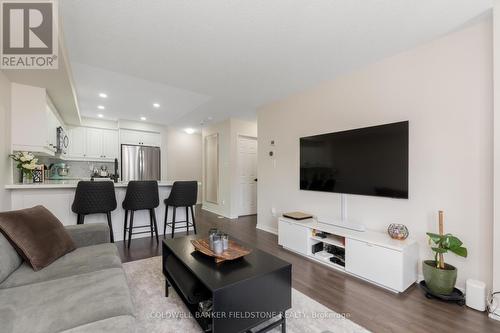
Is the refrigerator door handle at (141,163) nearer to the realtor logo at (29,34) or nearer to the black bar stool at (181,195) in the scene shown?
the black bar stool at (181,195)

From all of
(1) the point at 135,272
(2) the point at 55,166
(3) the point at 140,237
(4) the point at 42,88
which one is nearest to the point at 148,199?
(3) the point at 140,237

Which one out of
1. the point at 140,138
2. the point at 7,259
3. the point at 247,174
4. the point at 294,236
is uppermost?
the point at 140,138

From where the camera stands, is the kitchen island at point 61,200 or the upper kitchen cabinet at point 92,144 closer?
the kitchen island at point 61,200

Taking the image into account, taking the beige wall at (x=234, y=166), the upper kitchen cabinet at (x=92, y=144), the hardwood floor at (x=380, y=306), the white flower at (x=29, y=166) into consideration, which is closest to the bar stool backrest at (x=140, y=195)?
the hardwood floor at (x=380, y=306)

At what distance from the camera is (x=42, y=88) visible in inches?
117

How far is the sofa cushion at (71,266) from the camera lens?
140 cm

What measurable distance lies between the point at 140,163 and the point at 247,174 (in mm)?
3022

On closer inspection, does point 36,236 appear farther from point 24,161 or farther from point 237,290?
point 24,161

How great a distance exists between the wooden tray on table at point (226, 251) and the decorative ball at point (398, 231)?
1626 millimetres

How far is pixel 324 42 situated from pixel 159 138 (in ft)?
17.9

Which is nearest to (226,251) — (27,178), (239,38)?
(239,38)

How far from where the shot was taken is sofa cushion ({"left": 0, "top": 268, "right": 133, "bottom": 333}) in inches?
38.8

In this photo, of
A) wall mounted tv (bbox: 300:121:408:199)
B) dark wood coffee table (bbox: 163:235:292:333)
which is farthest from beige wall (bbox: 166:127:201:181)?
dark wood coffee table (bbox: 163:235:292:333)

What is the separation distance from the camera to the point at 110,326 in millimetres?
941
